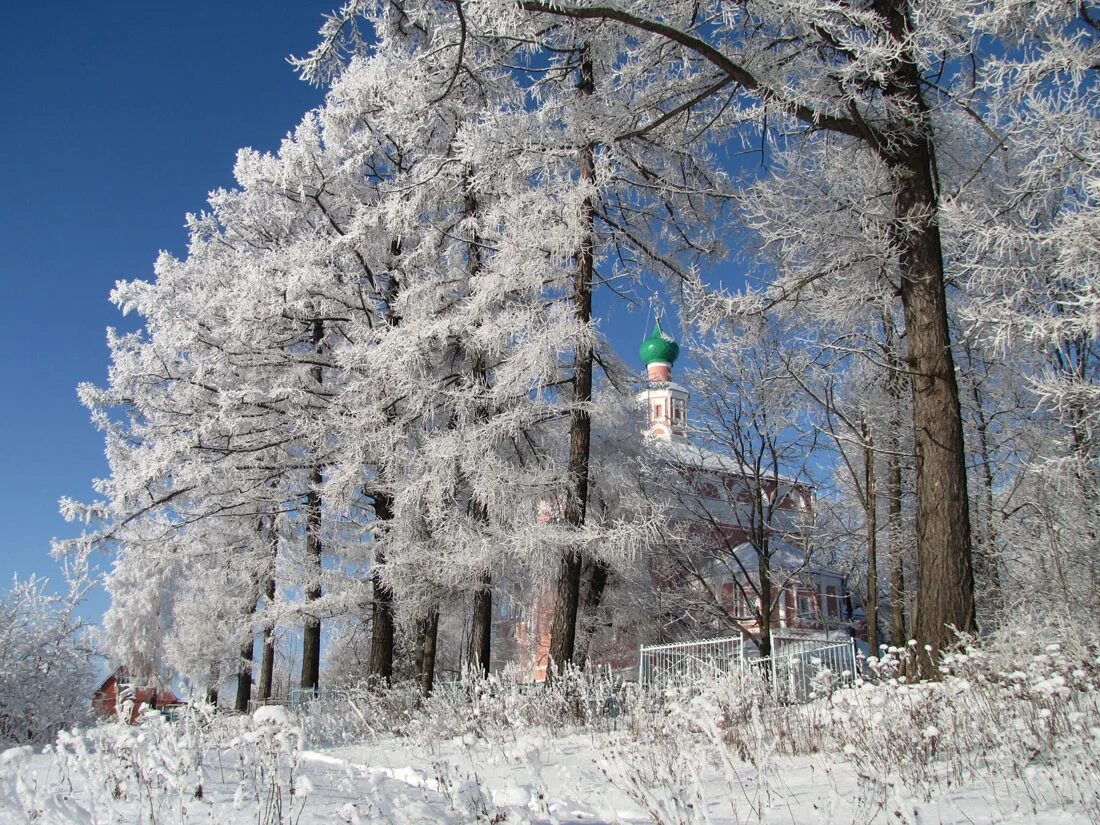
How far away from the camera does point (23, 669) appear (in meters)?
9.36

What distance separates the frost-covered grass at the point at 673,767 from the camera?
2990mm

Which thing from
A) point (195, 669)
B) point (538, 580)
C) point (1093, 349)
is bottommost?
point (195, 669)

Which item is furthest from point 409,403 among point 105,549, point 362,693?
point 105,549

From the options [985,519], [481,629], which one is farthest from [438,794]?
[985,519]

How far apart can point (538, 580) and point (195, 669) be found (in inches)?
616

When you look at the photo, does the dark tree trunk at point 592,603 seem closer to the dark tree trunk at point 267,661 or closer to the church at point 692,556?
the church at point 692,556

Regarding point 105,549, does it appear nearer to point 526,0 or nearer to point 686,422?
point 526,0

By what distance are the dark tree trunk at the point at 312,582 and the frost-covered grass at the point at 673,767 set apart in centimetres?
743

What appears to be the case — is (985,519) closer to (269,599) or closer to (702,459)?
(702,459)

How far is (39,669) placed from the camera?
31.0 ft

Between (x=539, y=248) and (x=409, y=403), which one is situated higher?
(x=539, y=248)

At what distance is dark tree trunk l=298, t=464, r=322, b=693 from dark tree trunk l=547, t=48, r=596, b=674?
196 inches

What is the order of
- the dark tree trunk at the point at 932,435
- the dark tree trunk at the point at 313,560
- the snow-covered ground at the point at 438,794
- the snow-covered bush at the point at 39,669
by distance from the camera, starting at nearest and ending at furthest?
the snow-covered ground at the point at 438,794, the dark tree trunk at the point at 932,435, the snow-covered bush at the point at 39,669, the dark tree trunk at the point at 313,560

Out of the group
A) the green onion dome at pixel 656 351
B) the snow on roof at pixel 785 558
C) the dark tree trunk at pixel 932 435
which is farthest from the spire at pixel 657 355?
the dark tree trunk at pixel 932 435
